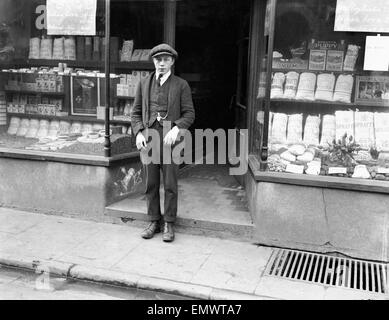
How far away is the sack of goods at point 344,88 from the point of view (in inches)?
207

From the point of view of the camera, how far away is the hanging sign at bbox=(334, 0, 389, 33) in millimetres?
4844

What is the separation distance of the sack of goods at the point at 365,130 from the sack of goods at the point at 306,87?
59 centimetres

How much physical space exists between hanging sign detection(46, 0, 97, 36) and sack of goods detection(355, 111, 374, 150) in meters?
3.39

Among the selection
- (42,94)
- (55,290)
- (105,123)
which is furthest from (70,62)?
(55,290)

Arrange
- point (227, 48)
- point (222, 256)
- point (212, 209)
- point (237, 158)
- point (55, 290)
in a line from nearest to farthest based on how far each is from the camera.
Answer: point (55, 290)
point (222, 256)
point (212, 209)
point (237, 158)
point (227, 48)

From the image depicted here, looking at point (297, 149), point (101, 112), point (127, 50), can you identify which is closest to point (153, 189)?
point (101, 112)

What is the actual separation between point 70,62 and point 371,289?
184 inches

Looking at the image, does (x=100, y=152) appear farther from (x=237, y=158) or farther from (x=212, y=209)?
(x=237, y=158)

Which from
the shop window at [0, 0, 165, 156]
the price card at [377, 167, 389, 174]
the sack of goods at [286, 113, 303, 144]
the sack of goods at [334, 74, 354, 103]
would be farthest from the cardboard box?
the price card at [377, 167, 389, 174]

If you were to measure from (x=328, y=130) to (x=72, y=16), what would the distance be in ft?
11.3

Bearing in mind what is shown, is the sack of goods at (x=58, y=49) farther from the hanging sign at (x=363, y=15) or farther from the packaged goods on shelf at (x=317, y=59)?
the hanging sign at (x=363, y=15)

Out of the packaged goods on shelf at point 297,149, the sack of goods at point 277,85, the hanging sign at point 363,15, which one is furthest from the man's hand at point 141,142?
the hanging sign at point 363,15

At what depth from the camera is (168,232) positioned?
526 centimetres

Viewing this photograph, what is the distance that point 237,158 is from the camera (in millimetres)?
7098
